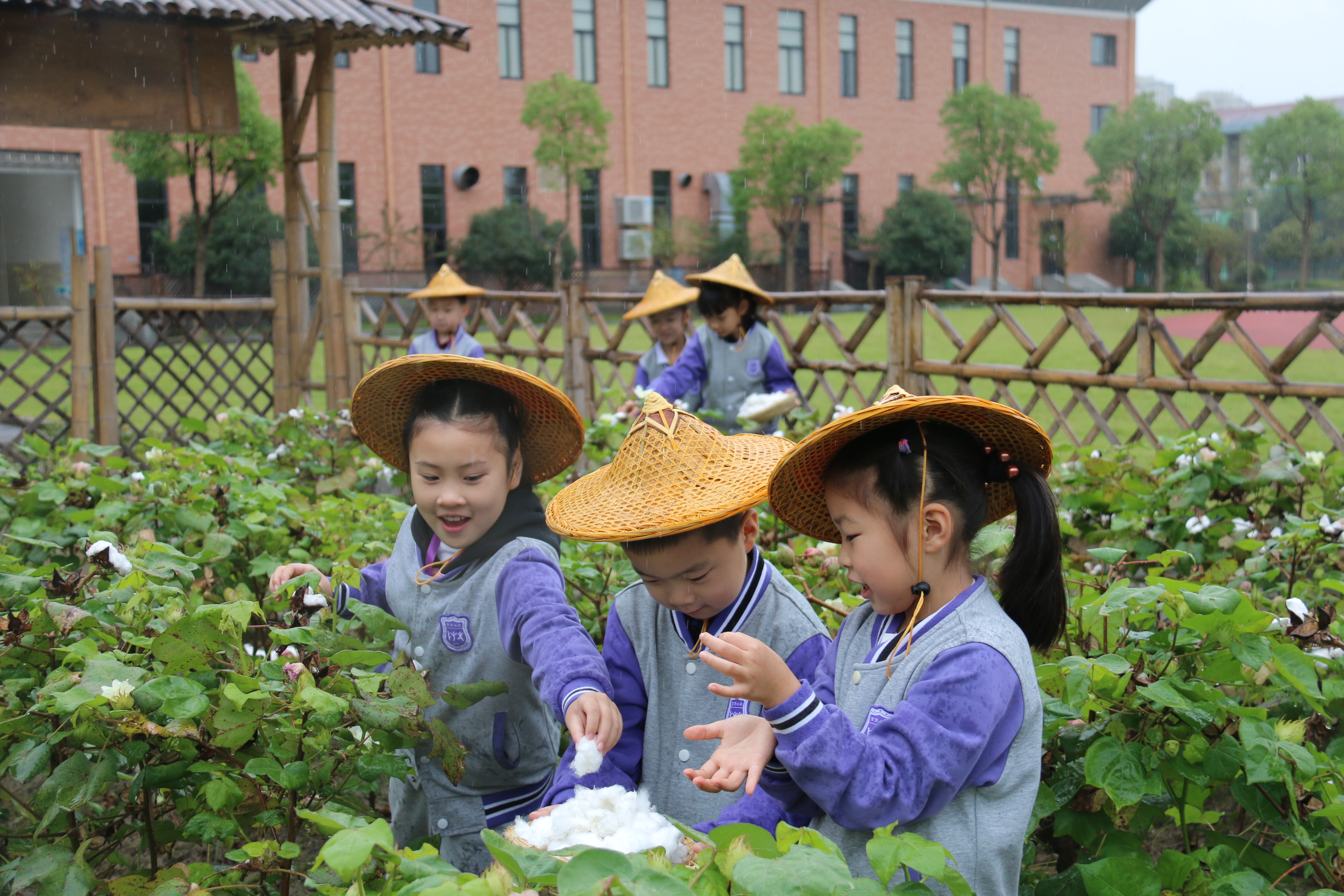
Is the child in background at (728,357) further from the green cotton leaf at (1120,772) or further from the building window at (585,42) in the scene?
the building window at (585,42)

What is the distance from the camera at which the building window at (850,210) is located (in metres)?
34.4

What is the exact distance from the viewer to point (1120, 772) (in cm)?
158

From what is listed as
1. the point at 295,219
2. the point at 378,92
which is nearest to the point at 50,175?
the point at 378,92

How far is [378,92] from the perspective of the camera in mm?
26750

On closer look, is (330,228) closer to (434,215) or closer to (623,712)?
(623,712)

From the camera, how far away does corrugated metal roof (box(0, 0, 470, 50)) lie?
6.25 metres

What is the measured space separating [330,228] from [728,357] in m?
4.13

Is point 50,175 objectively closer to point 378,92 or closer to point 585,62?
point 378,92

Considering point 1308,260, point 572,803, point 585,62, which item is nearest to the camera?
point 572,803

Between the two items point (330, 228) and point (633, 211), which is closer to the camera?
point (330, 228)

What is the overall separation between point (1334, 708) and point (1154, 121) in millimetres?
37753

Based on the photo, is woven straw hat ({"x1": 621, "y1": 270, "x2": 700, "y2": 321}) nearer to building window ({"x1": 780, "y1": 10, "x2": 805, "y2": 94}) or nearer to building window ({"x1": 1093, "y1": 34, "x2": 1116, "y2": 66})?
building window ({"x1": 780, "y1": 10, "x2": 805, "y2": 94})

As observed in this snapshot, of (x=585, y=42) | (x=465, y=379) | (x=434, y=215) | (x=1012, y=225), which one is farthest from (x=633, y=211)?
(x=465, y=379)


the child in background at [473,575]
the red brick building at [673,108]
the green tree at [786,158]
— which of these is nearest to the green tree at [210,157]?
the red brick building at [673,108]
